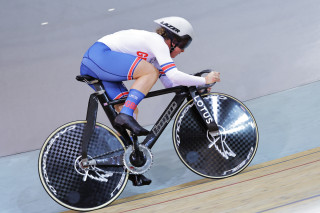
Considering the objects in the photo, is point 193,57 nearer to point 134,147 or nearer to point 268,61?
point 268,61

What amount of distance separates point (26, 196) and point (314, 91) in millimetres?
3856

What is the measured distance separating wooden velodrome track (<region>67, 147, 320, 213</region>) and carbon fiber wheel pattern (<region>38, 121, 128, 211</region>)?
0.12 metres

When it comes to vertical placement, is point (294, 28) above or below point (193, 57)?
above

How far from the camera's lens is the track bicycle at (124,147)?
2418mm

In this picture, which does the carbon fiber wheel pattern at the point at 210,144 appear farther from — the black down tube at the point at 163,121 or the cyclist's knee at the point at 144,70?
the cyclist's knee at the point at 144,70

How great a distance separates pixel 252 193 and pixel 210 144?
622 millimetres

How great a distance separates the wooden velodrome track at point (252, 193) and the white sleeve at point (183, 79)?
695 millimetres

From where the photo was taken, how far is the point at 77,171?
2.44 metres

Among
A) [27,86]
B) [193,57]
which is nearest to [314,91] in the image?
[193,57]

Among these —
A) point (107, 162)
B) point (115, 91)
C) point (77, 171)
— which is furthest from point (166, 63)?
point (77, 171)

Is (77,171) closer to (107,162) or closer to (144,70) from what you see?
(107,162)

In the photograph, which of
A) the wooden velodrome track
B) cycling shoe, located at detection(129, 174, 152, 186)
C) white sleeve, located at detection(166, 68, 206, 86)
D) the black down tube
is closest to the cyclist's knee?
white sleeve, located at detection(166, 68, 206, 86)

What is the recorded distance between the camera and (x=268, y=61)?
17.5 feet

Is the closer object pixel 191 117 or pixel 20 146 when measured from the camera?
pixel 191 117
